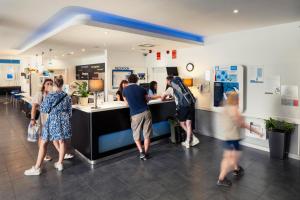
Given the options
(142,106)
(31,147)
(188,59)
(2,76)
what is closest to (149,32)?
(142,106)

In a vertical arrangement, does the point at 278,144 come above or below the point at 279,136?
below

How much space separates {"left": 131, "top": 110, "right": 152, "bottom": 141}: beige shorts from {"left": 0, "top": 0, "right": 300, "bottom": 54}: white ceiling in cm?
172

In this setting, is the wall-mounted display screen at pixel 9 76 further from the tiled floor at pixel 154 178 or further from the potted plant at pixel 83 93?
the potted plant at pixel 83 93

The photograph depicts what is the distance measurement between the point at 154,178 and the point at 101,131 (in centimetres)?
124

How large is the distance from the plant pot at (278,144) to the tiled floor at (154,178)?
16 centimetres

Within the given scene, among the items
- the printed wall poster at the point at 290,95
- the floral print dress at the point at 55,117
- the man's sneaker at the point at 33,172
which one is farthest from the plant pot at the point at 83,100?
the printed wall poster at the point at 290,95

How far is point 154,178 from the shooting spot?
3.13 meters

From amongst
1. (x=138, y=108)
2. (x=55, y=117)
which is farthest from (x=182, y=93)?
(x=55, y=117)

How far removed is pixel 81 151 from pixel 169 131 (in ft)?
6.92

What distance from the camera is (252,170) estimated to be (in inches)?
134

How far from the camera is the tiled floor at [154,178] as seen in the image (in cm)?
269

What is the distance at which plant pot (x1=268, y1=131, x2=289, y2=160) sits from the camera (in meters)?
3.83

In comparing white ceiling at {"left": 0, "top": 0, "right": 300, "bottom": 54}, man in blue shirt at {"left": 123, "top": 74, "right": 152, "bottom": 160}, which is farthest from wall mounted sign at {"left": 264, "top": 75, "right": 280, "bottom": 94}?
man in blue shirt at {"left": 123, "top": 74, "right": 152, "bottom": 160}

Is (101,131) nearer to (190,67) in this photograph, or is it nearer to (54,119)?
(54,119)
